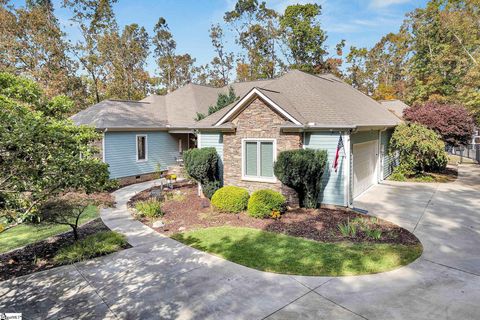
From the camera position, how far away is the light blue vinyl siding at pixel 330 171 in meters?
10.7

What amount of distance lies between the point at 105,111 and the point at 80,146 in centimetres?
1354

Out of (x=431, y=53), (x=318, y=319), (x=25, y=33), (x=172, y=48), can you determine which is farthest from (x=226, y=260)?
(x=172, y=48)

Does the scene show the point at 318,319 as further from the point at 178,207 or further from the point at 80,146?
the point at 178,207

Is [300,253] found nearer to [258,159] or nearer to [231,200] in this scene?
[231,200]

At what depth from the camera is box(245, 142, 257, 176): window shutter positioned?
473 inches

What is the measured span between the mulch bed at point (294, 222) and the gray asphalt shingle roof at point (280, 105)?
10.6 feet

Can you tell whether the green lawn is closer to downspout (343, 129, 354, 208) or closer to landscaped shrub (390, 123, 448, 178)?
downspout (343, 129, 354, 208)

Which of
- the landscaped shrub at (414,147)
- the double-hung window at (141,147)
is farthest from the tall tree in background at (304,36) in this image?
the double-hung window at (141,147)

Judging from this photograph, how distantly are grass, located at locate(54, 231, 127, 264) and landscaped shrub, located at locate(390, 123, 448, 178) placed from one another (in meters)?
14.7

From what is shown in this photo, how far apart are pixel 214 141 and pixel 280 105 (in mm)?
3696

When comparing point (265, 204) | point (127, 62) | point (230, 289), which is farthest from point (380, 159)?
point (127, 62)

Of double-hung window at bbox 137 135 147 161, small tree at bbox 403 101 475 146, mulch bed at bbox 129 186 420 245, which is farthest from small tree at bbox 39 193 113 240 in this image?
small tree at bbox 403 101 475 146

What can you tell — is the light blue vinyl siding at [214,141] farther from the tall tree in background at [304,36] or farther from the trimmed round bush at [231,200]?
the tall tree in background at [304,36]

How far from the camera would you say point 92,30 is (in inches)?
1096
